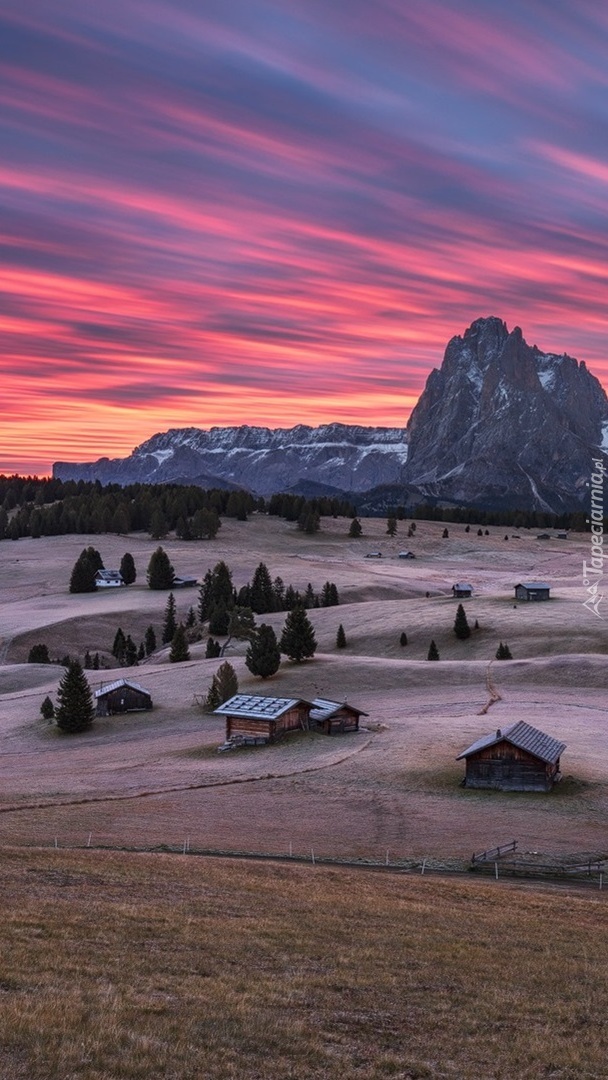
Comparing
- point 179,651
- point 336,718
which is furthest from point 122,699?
point 179,651

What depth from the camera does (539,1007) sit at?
1944 centimetres

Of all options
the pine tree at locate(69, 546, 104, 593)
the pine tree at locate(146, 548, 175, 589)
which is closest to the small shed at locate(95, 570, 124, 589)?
the pine tree at locate(69, 546, 104, 593)

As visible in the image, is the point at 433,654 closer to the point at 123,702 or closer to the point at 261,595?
the point at 123,702

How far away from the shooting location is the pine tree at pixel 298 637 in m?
93.8

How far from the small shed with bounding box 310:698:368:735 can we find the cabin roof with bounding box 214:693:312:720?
2.05 meters

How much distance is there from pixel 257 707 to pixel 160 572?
307 feet

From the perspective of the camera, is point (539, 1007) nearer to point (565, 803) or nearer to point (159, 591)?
point (565, 803)

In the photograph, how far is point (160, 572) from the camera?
159 metres

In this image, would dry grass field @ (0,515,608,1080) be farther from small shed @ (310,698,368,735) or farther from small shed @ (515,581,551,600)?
small shed @ (515,581,551,600)

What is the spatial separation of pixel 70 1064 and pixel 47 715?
7013 cm

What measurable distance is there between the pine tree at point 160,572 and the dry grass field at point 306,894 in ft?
197

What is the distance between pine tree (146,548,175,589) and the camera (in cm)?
15838

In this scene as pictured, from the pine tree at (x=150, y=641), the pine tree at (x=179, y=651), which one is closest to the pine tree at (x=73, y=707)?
the pine tree at (x=179, y=651)

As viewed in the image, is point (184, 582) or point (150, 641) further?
point (184, 582)
